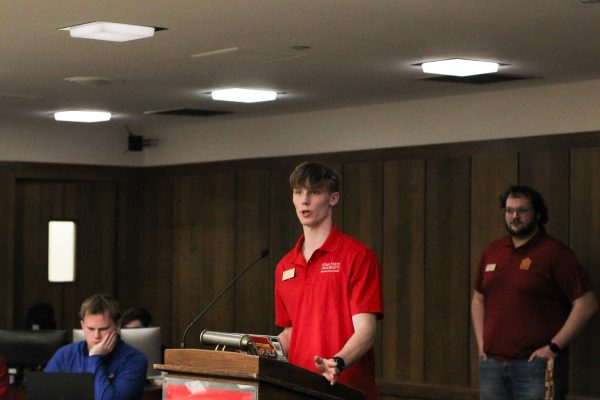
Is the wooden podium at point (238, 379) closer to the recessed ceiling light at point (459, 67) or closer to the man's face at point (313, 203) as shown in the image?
the man's face at point (313, 203)

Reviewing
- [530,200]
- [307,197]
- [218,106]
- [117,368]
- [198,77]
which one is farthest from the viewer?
[218,106]

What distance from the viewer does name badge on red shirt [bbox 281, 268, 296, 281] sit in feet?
14.0

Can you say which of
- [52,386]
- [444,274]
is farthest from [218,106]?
[52,386]

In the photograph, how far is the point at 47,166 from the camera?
11500 mm

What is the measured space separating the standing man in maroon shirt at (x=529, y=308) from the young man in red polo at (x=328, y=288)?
113 inches

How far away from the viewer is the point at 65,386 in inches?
202

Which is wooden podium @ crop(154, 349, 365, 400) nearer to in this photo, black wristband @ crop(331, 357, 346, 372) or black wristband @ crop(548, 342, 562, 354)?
black wristband @ crop(331, 357, 346, 372)

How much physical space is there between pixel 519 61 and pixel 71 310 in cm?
591

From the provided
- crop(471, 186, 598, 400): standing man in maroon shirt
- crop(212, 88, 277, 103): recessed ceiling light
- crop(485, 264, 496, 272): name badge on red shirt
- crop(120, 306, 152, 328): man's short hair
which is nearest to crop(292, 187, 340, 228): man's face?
crop(471, 186, 598, 400): standing man in maroon shirt

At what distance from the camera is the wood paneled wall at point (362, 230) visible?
835 centimetres

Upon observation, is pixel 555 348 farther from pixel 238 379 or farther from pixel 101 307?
pixel 238 379

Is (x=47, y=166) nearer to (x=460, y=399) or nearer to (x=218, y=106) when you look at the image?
(x=218, y=106)

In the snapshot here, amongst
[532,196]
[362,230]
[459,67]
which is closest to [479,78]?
[459,67]

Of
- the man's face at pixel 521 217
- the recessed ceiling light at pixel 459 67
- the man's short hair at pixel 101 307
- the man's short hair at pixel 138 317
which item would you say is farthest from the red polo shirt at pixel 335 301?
the man's short hair at pixel 138 317
